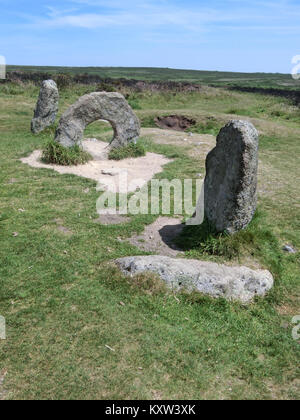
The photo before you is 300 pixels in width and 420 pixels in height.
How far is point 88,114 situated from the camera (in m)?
15.4

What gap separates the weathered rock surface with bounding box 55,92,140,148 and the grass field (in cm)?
507

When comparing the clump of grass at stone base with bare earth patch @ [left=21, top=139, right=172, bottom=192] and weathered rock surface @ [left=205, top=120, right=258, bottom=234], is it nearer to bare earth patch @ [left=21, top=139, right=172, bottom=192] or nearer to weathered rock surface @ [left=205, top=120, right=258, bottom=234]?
bare earth patch @ [left=21, top=139, right=172, bottom=192]

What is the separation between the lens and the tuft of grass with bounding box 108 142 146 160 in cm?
1594

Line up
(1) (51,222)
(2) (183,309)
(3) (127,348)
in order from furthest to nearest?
(1) (51,222), (2) (183,309), (3) (127,348)

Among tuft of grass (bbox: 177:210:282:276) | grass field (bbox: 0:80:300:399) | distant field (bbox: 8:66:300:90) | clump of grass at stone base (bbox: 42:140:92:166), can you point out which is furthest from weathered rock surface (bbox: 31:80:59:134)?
distant field (bbox: 8:66:300:90)

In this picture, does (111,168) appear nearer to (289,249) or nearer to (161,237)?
(161,237)

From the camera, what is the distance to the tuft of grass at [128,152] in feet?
52.3

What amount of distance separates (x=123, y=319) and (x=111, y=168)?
913 centimetres

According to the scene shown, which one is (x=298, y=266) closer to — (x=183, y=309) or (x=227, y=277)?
(x=227, y=277)

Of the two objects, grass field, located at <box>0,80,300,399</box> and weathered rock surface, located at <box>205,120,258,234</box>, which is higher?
weathered rock surface, located at <box>205,120,258,234</box>

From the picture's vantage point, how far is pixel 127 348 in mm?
5574
